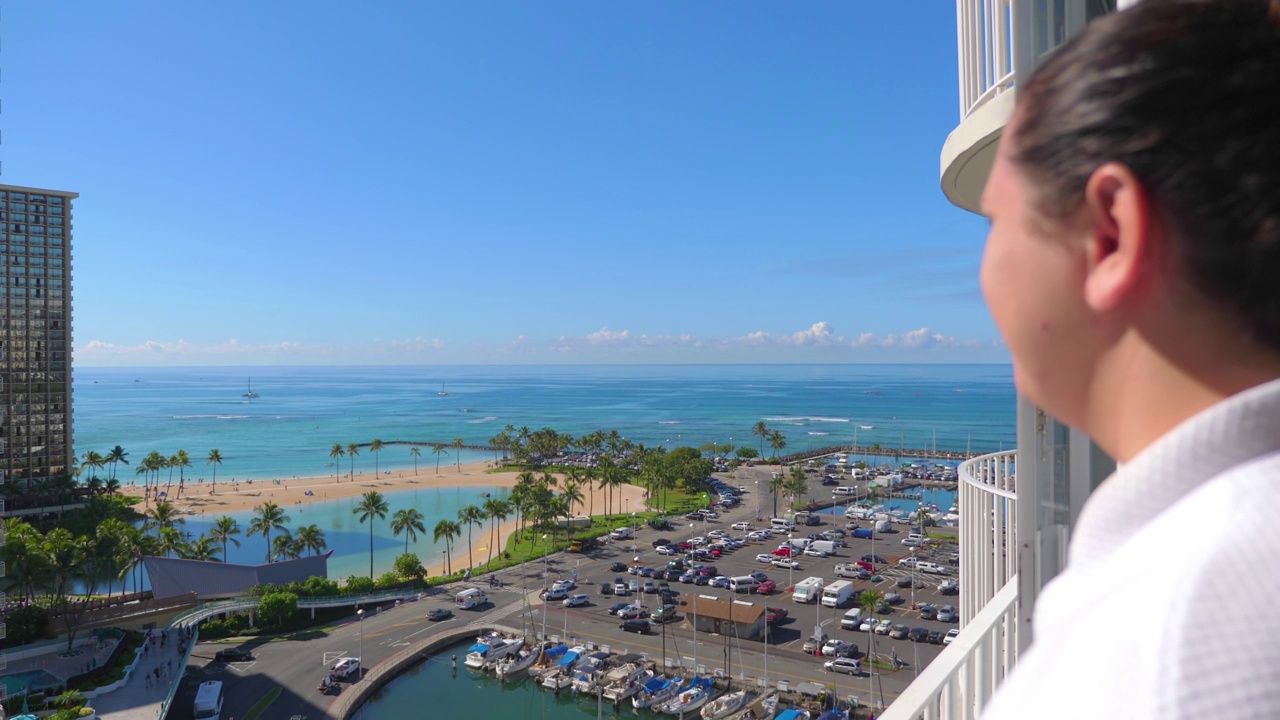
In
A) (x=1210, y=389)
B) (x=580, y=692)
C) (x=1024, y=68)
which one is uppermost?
(x=1024, y=68)

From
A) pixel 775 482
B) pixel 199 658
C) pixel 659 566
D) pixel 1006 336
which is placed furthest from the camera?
pixel 775 482

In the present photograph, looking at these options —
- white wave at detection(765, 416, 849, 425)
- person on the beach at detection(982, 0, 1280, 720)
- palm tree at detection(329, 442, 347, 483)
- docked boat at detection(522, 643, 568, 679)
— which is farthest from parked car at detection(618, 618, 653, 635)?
white wave at detection(765, 416, 849, 425)

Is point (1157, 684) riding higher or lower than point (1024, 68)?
lower

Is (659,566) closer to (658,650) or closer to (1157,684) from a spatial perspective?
(658,650)

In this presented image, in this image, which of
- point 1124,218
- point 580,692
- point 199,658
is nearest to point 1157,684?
point 1124,218

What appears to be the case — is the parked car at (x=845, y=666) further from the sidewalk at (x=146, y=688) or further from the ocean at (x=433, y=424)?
the ocean at (x=433, y=424)

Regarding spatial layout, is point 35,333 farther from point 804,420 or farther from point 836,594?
point 804,420

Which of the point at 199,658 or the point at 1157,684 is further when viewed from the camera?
the point at 199,658

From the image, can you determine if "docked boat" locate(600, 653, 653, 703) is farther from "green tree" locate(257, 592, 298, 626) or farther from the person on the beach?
the person on the beach
